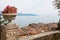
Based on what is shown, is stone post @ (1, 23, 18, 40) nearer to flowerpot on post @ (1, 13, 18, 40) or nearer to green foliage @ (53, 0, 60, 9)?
flowerpot on post @ (1, 13, 18, 40)

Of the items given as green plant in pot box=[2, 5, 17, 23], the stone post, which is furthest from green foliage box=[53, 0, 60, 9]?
green plant in pot box=[2, 5, 17, 23]

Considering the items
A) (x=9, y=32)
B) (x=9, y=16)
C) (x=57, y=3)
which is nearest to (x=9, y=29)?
(x=9, y=32)

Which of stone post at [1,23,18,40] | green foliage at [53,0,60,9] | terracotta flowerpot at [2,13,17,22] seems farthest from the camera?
green foliage at [53,0,60,9]

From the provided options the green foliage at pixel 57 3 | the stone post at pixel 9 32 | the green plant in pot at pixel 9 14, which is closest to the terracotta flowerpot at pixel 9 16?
the green plant in pot at pixel 9 14

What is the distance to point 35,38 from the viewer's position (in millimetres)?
6074

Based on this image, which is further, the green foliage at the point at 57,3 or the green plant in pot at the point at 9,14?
the green foliage at the point at 57,3

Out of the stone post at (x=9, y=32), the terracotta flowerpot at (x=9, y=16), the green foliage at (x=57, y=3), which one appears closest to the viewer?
the terracotta flowerpot at (x=9, y=16)

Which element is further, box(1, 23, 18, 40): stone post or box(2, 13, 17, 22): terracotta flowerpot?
box(1, 23, 18, 40): stone post

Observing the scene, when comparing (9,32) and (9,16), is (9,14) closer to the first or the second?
(9,16)

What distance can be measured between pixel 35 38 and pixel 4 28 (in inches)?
51.8

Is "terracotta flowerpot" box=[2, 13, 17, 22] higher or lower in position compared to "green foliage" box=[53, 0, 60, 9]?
higher

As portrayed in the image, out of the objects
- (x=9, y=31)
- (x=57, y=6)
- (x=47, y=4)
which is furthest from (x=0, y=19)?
(x=47, y=4)

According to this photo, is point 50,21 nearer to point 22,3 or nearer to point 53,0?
point 53,0

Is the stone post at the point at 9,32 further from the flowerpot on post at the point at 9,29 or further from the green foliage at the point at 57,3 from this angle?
the green foliage at the point at 57,3
